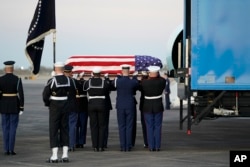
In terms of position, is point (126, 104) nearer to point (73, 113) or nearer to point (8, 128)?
point (73, 113)

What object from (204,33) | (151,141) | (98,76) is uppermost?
(204,33)

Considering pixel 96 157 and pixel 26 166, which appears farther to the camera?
pixel 96 157

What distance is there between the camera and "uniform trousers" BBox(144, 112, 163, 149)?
15047 millimetres

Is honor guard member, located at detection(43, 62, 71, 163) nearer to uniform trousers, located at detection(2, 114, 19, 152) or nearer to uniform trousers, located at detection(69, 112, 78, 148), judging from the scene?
uniform trousers, located at detection(2, 114, 19, 152)

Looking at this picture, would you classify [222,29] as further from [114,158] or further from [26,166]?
[26,166]

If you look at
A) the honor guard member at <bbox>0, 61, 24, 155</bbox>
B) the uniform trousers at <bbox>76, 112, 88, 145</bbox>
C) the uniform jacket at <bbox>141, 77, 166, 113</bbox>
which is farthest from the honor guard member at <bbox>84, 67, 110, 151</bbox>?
the honor guard member at <bbox>0, 61, 24, 155</bbox>

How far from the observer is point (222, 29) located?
549 inches

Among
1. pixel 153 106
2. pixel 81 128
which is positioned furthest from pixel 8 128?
pixel 153 106

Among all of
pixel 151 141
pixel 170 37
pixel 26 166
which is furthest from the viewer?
pixel 170 37

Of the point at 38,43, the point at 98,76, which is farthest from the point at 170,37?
the point at 98,76

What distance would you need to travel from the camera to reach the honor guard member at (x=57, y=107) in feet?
43.0

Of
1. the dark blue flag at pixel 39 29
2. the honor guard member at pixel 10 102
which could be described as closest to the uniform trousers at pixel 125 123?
the honor guard member at pixel 10 102

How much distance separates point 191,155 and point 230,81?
1512mm

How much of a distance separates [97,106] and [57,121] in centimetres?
205
